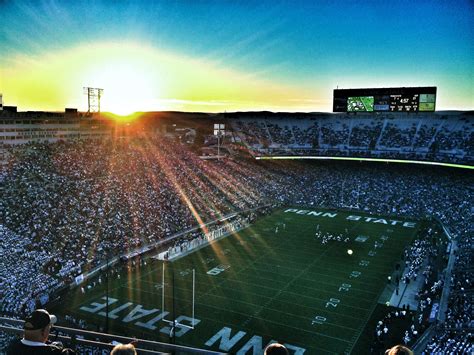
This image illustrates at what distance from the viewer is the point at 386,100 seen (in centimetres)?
4434

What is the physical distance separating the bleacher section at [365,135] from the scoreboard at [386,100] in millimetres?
5094

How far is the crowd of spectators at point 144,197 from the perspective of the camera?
65.1 ft

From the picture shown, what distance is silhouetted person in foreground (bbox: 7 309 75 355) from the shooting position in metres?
2.43

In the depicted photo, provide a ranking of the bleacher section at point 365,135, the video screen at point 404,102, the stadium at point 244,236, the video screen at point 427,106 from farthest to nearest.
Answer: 1. the bleacher section at point 365,135
2. the video screen at point 404,102
3. the video screen at point 427,106
4. the stadium at point 244,236

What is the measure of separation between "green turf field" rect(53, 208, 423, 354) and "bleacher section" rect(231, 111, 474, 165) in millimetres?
20814

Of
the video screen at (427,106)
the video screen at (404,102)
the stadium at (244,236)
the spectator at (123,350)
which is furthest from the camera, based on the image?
the video screen at (404,102)

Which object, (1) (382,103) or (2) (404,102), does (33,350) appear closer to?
(2) (404,102)

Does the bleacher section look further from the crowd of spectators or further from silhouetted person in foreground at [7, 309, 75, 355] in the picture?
silhouetted person in foreground at [7, 309, 75, 355]

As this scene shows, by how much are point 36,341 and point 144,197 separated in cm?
3008

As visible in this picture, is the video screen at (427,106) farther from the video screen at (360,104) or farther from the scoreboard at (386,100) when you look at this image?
the video screen at (360,104)

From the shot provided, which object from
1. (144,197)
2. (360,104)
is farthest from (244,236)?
(360,104)

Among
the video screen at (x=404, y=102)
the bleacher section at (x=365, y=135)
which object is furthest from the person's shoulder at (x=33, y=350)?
the video screen at (x=404, y=102)

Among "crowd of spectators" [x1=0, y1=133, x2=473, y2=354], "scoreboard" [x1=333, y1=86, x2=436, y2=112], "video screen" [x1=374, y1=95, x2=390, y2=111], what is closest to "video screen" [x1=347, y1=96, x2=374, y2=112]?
"scoreboard" [x1=333, y1=86, x2=436, y2=112]

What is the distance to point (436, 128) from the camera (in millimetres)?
49500
